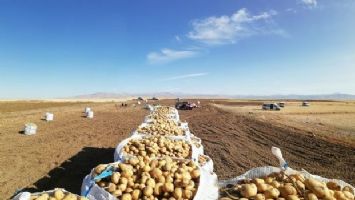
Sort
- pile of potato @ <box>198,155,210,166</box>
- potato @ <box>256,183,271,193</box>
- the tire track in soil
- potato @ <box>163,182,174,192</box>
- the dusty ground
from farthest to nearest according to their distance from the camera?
the dusty ground < the tire track in soil < pile of potato @ <box>198,155,210,166</box> < potato @ <box>163,182,174,192</box> < potato @ <box>256,183,271,193</box>

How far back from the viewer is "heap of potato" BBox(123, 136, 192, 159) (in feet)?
22.3

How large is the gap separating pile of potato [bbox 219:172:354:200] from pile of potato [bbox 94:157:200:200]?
22.1 inches

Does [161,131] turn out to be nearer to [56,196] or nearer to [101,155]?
[101,155]

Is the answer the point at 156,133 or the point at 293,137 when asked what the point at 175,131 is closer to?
the point at 156,133

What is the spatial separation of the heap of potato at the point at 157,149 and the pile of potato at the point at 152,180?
141 centimetres

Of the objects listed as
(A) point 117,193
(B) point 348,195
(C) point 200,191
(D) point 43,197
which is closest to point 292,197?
(B) point 348,195

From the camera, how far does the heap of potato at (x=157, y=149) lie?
6787 mm

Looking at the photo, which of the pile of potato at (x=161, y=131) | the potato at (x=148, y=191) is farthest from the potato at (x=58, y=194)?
the pile of potato at (x=161, y=131)

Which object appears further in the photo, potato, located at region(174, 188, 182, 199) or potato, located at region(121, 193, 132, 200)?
potato, located at region(174, 188, 182, 199)

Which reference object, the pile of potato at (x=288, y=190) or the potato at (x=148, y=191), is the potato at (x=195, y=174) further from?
the potato at (x=148, y=191)

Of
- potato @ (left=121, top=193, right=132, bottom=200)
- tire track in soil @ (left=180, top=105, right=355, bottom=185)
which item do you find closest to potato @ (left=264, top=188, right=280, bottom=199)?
potato @ (left=121, top=193, right=132, bottom=200)

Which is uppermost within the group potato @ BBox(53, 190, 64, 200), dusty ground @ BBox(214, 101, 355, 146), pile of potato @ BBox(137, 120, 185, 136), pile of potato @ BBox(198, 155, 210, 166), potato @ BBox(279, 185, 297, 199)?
pile of potato @ BBox(137, 120, 185, 136)

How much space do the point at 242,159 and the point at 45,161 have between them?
24.3 ft

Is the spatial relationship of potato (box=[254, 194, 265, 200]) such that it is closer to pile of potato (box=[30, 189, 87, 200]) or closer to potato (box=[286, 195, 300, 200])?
potato (box=[286, 195, 300, 200])
